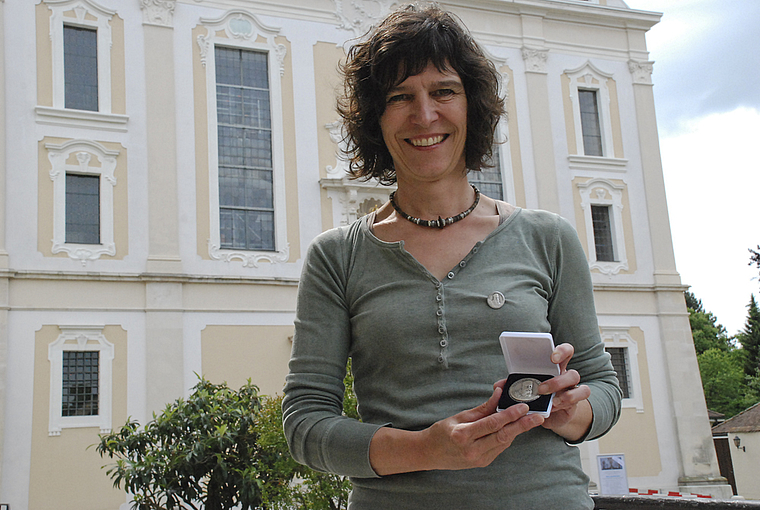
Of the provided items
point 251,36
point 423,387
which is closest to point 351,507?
point 423,387

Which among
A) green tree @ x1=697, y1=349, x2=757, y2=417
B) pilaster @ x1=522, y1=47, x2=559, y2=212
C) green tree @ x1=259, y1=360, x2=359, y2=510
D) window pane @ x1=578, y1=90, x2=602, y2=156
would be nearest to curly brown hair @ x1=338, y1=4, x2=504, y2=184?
green tree @ x1=259, y1=360, x2=359, y2=510

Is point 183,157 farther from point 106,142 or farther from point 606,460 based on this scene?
point 606,460

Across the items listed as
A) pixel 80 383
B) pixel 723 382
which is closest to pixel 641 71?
pixel 80 383

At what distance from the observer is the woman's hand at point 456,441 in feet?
4.09

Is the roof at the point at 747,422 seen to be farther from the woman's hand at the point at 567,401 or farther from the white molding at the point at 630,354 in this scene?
the woman's hand at the point at 567,401

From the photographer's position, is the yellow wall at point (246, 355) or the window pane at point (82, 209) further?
the yellow wall at point (246, 355)

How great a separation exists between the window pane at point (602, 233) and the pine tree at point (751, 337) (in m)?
26.9

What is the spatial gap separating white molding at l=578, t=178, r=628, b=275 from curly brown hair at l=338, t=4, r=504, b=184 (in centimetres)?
1978

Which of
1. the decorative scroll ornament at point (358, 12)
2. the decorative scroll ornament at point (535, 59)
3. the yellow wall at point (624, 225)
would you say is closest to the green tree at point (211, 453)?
the decorative scroll ornament at point (358, 12)

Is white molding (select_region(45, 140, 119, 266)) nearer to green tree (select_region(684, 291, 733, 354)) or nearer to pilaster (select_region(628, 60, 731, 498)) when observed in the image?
pilaster (select_region(628, 60, 731, 498))

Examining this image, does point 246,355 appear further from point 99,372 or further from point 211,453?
point 211,453

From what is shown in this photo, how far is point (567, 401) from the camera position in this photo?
1315 millimetres

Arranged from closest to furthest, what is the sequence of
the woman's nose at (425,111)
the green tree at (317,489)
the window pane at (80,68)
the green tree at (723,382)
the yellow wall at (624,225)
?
the woman's nose at (425,111) < the green tree at (317,489) < the window pane at (80,68) < the yellow wall at (624,225) < the green tree at (723,382)

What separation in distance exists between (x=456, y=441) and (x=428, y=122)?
2.25 ft
